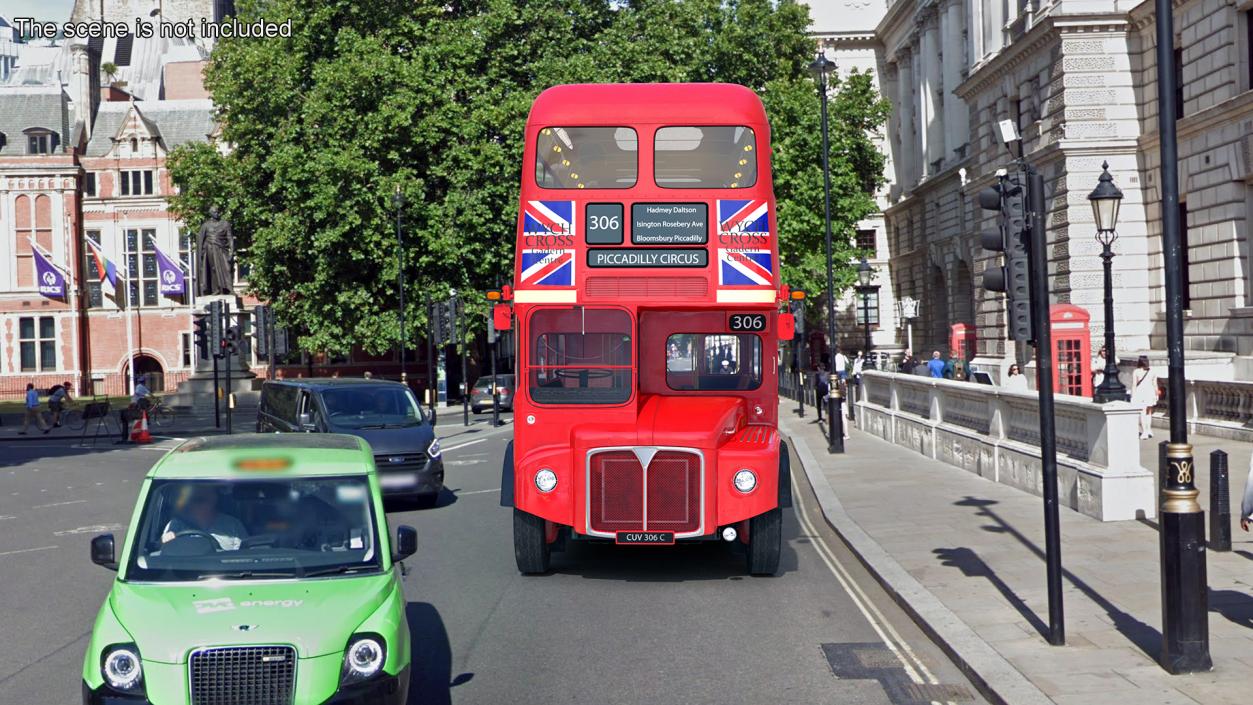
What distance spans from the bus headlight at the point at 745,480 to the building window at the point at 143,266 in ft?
211

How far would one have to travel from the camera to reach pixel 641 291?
12.8 m

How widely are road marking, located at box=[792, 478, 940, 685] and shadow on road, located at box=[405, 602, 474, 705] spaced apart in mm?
2920

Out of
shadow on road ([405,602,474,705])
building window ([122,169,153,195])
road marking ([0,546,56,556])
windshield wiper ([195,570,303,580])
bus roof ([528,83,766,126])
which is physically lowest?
road marking ([0,546,56,556])

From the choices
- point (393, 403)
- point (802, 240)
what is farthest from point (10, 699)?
point (802, 240)

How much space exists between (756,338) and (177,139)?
69.7m

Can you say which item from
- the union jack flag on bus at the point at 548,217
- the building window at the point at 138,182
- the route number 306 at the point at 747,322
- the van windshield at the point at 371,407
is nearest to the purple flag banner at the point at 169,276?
the building window at the point at 138,182

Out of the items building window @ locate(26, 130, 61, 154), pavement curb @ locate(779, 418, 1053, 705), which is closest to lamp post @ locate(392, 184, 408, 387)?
pavement curb @ locate(779, 418, 1053, 705)

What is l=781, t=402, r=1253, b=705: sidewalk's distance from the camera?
802cm

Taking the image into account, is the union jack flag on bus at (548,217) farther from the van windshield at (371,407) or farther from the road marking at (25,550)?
the road marking at (25,550)

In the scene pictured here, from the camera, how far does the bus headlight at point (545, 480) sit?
12211mm

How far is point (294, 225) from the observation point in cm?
4472

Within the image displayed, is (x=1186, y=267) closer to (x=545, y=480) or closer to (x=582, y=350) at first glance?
(x=582, y=350)

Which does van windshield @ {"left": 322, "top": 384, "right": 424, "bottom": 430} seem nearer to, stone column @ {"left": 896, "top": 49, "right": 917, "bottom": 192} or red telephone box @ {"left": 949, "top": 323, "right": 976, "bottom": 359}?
red telephone box @ {"left": 949, "top": 323, "right": 976, "bottom": 359}

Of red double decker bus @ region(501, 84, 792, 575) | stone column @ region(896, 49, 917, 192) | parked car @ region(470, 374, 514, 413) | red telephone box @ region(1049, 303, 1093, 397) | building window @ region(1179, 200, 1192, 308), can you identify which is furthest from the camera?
stone column @ region(896, 49, 917, 192)
